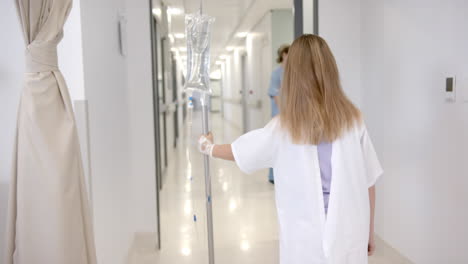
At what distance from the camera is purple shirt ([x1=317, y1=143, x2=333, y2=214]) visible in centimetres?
149

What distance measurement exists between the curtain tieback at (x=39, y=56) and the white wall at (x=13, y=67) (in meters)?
0.38

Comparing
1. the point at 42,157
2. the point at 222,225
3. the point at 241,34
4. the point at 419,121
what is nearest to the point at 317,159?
the point at 42,157

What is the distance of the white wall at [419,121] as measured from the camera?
7.13 ft

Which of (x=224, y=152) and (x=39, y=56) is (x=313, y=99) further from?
(x=39, y=56)

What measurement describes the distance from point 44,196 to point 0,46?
0.88 meters

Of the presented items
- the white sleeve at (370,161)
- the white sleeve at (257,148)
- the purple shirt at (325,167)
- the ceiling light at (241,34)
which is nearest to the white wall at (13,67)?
the white sleeve at (257,148)

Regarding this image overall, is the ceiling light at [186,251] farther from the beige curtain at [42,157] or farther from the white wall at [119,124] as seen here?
the beige curtain at [42,157]

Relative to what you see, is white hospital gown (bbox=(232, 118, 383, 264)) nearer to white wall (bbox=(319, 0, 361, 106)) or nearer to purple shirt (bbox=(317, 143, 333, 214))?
purple shirt (bbox=(317, 143, 333, 214))

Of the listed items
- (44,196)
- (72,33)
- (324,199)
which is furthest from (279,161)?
(72,33)

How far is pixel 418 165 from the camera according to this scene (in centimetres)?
254

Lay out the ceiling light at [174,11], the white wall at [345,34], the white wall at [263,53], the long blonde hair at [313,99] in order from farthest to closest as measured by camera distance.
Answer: the white wall at [263,53]
the ceiling light at [174,11]
the white wall at [345,34]
the long blonde hair at [313,99]

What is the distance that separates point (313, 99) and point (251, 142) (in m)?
0.28

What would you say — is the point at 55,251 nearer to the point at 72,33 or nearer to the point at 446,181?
the point at 72,33

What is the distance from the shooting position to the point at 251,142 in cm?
154
